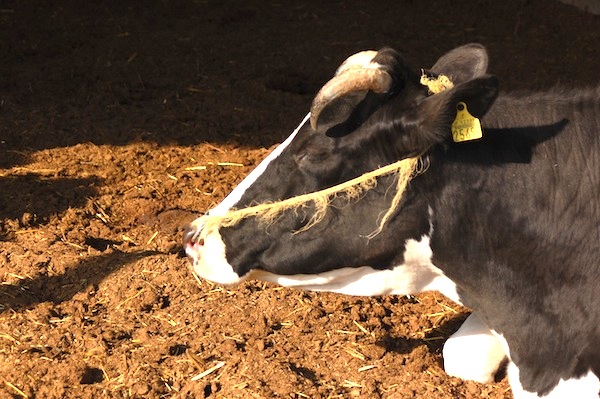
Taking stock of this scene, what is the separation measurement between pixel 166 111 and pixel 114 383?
3.45 metres

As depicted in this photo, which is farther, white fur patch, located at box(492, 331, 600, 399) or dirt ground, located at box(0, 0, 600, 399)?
dirt ground, located at box(0, 0, 600, 399)

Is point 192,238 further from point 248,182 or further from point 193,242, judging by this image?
point 248,182

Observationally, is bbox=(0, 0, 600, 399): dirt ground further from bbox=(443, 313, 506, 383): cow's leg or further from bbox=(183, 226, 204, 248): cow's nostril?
bbox=(183, 226, 204, 248): cow's nostril

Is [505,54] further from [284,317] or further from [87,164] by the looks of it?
[284,317]

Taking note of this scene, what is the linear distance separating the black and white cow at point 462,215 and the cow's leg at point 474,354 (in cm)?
55

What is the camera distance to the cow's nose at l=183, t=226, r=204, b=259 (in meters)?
4.26

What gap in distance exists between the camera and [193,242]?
14.1ft

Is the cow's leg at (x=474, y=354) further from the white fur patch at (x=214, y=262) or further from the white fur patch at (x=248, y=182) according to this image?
the white fur patch at (x=248, y=182)

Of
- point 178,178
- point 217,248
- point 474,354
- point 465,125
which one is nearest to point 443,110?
point 465,125

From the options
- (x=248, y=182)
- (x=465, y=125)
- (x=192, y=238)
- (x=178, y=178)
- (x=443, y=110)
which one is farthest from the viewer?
(x=178, y=178)

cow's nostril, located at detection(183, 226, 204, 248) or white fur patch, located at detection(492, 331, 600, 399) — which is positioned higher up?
cow's nostril, located at detection(183, 226, 204, 248)

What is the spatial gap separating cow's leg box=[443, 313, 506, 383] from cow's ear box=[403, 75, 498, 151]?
1360 millimetres

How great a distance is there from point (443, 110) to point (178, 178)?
11.6 ft

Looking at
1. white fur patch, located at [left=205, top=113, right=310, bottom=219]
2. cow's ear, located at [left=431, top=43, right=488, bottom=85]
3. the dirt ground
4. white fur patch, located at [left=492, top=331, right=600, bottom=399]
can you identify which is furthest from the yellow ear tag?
white fur patch, located at [left=492, top=331, right=600, bottom=399]
